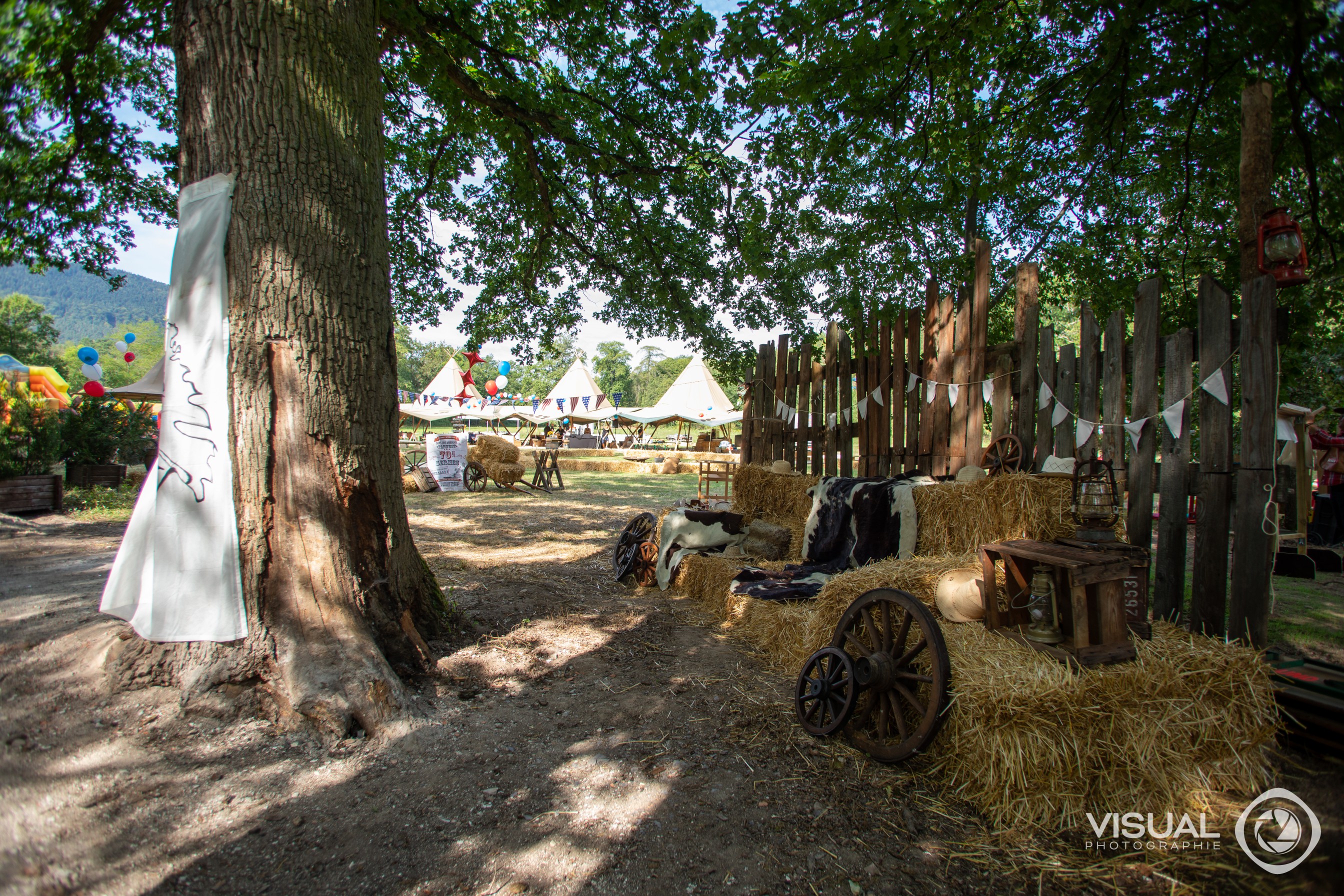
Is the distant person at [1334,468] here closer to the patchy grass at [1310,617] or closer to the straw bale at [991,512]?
the patchy grass at [1310,617]

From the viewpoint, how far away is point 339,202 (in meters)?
2.93

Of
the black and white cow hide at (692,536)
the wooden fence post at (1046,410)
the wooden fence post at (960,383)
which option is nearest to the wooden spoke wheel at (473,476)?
the black and white cow hide at (692,536)

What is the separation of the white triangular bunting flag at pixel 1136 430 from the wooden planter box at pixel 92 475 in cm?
1403

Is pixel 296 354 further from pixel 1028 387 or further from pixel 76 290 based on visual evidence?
pixel 76 290

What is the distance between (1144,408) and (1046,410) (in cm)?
59

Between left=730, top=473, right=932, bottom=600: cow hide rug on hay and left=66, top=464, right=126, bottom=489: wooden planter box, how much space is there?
11623mm

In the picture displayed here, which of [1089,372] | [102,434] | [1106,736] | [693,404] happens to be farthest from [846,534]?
[693,404]

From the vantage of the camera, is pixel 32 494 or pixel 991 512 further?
pixel 32 494

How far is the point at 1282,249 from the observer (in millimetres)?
2797

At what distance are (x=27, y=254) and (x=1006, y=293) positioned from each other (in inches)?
444

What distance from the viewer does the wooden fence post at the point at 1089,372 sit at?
354cm

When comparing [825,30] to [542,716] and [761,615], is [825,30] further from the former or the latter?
[542,716]

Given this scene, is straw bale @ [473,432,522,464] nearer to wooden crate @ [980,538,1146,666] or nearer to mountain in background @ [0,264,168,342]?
Result: mountain in background @ [0,264,168,342]

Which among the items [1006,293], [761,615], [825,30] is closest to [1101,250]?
[1006,293]
